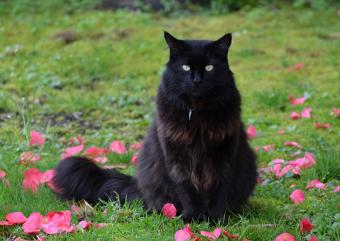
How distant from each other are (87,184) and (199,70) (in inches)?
40.3

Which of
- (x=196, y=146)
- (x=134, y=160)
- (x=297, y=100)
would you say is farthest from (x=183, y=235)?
(x=297, y=100)

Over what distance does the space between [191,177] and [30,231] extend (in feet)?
3.04

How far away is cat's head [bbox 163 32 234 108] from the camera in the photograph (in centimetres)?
327

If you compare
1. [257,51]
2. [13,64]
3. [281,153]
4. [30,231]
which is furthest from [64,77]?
[30,231]

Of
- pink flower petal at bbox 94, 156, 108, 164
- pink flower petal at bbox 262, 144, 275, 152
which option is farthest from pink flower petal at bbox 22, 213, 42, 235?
pink flower petal at bbox 262, 144, 275, 152

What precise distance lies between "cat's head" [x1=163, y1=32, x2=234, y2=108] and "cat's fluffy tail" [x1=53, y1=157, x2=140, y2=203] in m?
0.74

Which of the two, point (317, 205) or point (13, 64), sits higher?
point (13, 64)

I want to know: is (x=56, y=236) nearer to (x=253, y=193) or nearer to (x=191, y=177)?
(x=191, y=177)

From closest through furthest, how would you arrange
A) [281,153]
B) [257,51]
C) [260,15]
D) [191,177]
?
[191,177] → [281,153] → [257,51] → [260,15]

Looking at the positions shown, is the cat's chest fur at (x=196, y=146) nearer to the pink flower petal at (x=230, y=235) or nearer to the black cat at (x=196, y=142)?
the black cat at (x=196, y=142)

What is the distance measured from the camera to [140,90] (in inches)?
254

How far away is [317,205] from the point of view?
3504 mm

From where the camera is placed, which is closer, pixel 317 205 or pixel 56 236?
pixel 56 236

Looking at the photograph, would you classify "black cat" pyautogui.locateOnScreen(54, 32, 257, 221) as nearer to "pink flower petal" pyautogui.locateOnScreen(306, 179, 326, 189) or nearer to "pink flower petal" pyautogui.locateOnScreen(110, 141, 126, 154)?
"pink flower petal" pyautogui.locateOnScreen(306, 179, 326, 189)
